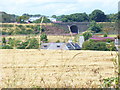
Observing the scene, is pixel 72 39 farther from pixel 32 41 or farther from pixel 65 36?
pixel 32 41

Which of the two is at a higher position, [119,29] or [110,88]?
[119,29]

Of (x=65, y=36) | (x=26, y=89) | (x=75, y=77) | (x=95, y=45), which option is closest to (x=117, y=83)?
(x=65, y=36)

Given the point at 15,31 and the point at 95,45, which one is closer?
the point at 15,31

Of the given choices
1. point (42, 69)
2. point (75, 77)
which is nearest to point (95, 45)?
point (42, 69)

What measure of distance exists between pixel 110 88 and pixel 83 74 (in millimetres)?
1936

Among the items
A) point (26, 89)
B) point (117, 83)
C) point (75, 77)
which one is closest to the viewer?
point (117, 83)

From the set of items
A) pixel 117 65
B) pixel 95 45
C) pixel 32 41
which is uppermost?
pixel 32 41

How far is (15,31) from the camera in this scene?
118cm

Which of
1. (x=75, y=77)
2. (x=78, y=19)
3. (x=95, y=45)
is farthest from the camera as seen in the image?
(x=78, y=19)

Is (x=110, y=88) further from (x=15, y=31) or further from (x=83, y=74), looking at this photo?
(x=83, y=74)

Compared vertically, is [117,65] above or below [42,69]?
above

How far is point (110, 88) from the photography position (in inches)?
53.3

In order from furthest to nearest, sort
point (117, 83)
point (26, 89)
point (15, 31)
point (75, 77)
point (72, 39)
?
point (75, 77), point (26, 89), point (117, 83), point (15, 31), point (72, 39)

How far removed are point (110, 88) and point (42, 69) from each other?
8.31 feet
